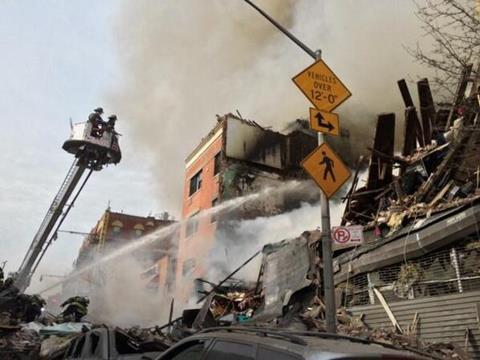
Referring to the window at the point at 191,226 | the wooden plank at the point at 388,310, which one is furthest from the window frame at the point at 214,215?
the wooden plank at the point at 388,310

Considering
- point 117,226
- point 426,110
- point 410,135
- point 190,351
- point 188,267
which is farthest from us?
point 117,226

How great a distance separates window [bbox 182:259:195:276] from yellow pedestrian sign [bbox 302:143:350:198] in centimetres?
2161

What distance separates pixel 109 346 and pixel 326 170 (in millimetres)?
4060

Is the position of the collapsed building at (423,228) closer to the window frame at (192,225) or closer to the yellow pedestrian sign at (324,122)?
the yellow pedestrian sign at (324,122)

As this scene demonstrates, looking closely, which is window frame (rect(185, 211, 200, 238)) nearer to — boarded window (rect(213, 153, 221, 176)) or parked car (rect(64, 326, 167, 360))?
boarded window (rect(213, 153, 221, 176))

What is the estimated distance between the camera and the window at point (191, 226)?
93.4ft

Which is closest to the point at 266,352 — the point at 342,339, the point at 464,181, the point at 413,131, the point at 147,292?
the point at 342,339

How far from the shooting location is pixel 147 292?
110ft

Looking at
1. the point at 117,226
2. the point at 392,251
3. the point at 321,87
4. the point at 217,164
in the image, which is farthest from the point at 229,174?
the point at 117,226

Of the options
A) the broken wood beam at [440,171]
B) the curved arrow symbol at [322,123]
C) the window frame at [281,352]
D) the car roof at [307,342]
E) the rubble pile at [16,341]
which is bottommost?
the rubble pile at [16,341]

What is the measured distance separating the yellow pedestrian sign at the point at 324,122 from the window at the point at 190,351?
397cm

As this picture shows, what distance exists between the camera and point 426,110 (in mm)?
11680

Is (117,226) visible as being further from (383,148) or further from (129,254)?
(383,148)

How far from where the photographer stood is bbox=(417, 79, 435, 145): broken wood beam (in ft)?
36.5
